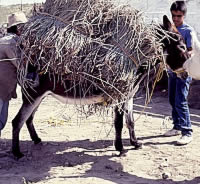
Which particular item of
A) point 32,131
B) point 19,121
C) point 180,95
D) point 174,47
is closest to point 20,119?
point 19,121

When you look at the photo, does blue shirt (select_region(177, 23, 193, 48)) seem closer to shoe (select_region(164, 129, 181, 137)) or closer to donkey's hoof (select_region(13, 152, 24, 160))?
shoe (select_region(164, 129, 181, 137))

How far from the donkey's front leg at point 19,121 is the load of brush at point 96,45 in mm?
726

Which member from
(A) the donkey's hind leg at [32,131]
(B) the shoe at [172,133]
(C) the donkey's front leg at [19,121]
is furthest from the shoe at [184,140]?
(C) the donkey's front leg at [19,121]

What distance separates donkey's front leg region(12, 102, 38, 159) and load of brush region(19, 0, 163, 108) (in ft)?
2.38

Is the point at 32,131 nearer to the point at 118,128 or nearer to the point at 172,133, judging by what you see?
the point at 118,128

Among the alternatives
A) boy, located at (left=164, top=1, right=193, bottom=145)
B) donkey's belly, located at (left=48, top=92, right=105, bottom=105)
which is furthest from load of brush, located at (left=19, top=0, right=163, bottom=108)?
boy, located at (left=164, top=1, right=193, bottom=145)

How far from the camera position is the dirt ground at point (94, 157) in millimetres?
4438

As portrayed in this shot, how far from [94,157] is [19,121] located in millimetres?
1063

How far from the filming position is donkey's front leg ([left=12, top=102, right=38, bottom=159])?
505 cm

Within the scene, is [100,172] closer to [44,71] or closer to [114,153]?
[114,153]

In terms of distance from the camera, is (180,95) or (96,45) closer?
(96,45)

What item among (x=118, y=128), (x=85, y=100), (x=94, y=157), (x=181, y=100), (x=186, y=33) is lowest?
(x=94, y=157)

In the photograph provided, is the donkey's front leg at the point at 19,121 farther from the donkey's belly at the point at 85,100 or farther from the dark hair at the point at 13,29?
the dark hair at the point at 13,29

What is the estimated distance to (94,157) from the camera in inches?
205
